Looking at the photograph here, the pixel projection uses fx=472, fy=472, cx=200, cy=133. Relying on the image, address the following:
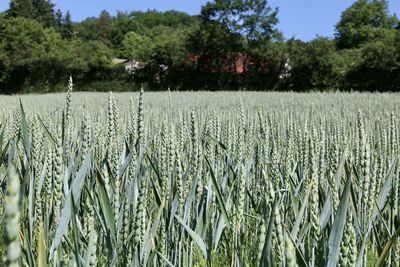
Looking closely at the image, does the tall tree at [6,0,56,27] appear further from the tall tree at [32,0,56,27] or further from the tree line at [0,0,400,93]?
the tree line at [0,0,400,93]

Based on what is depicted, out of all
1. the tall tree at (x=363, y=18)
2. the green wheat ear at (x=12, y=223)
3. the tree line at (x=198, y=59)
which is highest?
the tall tree at (x=363, y=18)

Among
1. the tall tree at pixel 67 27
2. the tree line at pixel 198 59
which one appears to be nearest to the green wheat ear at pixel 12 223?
the tree line at pixel 198 59

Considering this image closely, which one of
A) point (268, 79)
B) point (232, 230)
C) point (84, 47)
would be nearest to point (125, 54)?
point (84, 47)

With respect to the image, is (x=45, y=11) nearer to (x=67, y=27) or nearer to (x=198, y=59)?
(x=67, y=27)

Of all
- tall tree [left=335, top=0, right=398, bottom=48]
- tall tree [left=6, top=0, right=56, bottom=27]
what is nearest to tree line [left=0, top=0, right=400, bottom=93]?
tall tree [left=335, top=0, right=398, bottom=48]

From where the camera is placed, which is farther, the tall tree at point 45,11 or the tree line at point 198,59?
the tall tree at point 45,11

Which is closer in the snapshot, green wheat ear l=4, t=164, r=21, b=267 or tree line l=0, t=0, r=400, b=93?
green wheat ear l=4, t=164, r=21, b=267

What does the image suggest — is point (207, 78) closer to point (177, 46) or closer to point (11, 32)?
point (177, 46)

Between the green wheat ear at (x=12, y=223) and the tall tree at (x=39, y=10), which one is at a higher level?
the tall tree at (x=39, y=10)

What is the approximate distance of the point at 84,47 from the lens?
30781 mm

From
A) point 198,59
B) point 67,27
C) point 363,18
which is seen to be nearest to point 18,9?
point 67,27

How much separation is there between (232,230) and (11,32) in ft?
108

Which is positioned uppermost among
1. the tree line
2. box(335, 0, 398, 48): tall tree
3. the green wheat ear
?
box(335, 0, 398, 48): tall tree

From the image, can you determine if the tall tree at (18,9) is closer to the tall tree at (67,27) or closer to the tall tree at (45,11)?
the tall tree at (45,11)
